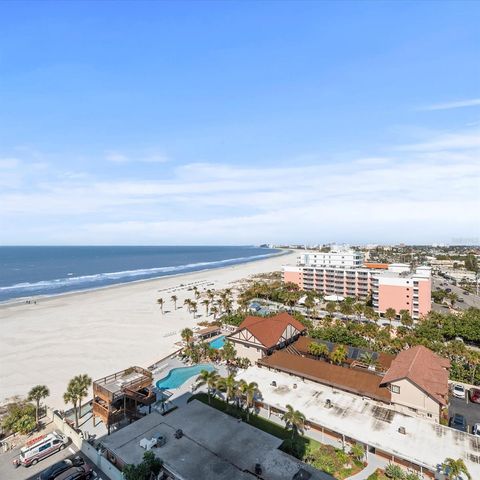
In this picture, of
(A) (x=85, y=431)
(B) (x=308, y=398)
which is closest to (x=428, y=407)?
(B) (x=308, y=398)

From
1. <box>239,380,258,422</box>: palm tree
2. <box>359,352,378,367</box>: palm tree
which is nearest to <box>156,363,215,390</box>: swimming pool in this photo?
<box>239,380,258,422</box>: palm tree

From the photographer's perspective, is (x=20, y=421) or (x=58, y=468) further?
(x=20, y=421)

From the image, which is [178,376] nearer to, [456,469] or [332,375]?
[332,375]

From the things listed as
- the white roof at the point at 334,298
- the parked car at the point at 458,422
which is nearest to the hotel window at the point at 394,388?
the parked car at the point at 458,422

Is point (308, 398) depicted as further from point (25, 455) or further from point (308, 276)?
point (308, 276)

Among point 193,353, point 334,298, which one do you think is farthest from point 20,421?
point 334,298

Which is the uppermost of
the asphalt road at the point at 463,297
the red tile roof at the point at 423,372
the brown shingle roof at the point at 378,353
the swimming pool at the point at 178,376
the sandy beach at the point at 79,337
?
the red tile roof at the point at 423,372

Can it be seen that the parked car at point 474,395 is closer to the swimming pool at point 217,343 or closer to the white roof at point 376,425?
the white roof at point 376,425
